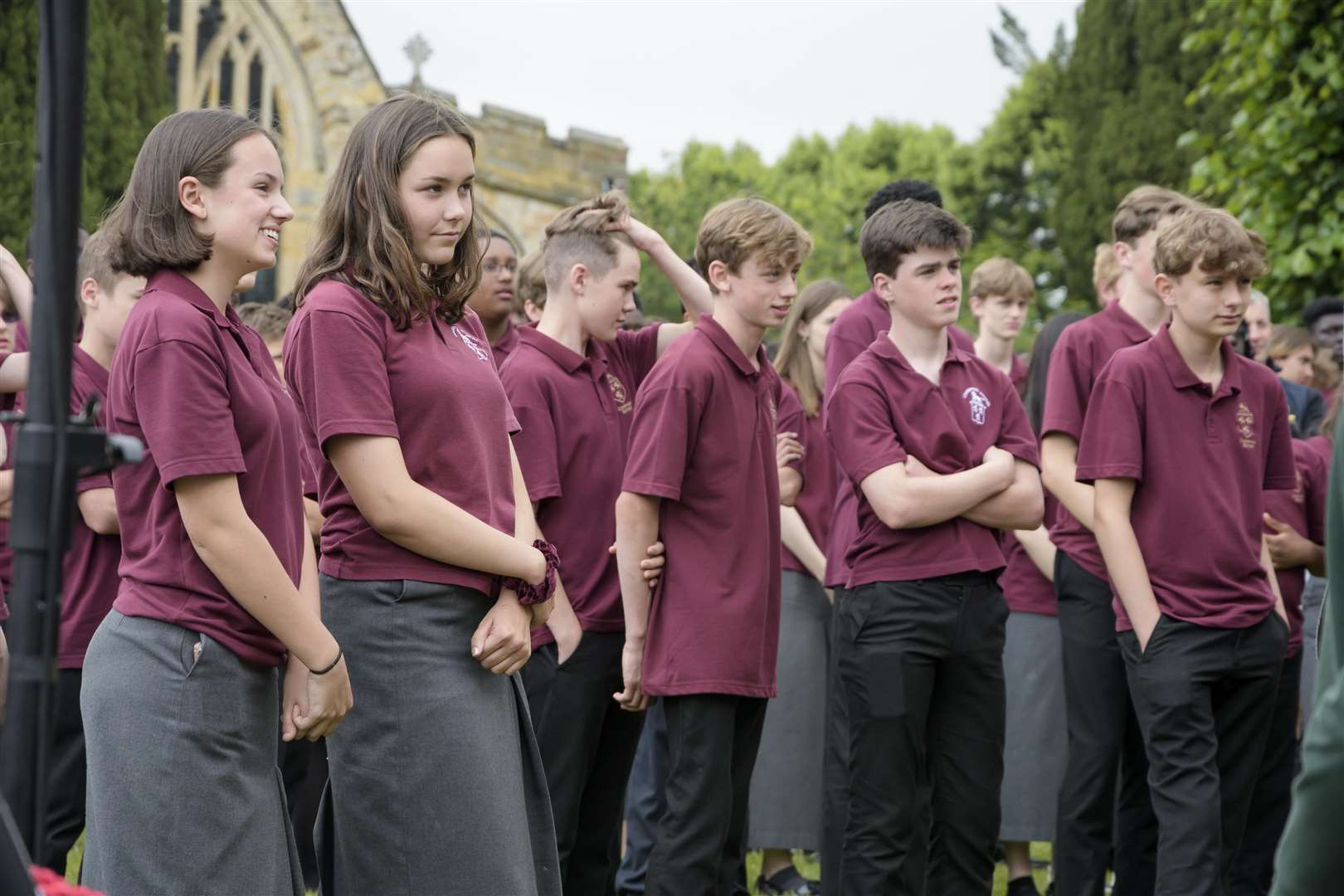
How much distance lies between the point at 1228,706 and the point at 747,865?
2.81 metres

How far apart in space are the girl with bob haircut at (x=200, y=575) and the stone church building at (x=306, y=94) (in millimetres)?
22234

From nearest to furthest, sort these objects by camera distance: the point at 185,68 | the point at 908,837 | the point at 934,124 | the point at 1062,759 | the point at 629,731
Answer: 1. the point at 908,837
2. the point at 629,731
3. the point at 1062,759
4. the point at 185,68
5. the point at 934,124

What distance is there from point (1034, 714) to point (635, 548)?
2792 millimetres

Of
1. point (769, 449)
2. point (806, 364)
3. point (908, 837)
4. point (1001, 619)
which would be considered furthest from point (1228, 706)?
point (806, 364)

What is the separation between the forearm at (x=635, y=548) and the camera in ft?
16.1

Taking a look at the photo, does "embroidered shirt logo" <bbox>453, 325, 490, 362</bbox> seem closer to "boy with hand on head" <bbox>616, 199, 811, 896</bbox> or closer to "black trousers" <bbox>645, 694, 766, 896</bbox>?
"boy with hand on head" <bbox>616, 199, 811, 896</bbox>

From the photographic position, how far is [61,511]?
180 centimetres

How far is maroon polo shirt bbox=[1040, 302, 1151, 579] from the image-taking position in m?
5.80

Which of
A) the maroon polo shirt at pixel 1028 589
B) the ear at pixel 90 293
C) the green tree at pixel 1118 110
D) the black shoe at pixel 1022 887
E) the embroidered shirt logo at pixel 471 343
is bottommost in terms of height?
the black shoe at pixel 1022 887

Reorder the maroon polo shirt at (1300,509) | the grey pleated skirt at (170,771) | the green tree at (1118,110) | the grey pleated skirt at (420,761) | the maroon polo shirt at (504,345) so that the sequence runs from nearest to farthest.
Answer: the grey pleated skirt at (170,771)
the grey pleated skirt at (420,761)
the maroon polo shirt at (504,345)
the maroon polo shirt at (1300,509)
the green tree at (1118,110)

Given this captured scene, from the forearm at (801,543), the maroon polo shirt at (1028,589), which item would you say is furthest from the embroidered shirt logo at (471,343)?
the maroon polo shirt at (1028,589)

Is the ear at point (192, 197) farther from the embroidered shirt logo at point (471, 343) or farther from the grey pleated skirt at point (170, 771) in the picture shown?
the grey pleated skirt at point (170, 771)

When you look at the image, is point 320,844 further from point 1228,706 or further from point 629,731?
point 1228,706

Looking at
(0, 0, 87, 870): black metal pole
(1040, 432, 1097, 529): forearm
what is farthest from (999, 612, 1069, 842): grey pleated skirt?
(0, 0, 87, 870): black metal pole
